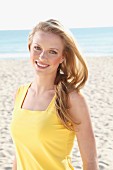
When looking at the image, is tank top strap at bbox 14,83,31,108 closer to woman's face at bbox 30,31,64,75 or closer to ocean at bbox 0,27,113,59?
woman's face at bbox 30,31,64,75

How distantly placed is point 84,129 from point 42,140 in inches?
7.8

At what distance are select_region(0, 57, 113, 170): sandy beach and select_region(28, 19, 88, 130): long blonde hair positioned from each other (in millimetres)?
2975

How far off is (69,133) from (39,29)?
0.51m

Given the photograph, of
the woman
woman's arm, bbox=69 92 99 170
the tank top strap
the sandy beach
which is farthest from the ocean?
woman's arm, bbox=69 92 99 170

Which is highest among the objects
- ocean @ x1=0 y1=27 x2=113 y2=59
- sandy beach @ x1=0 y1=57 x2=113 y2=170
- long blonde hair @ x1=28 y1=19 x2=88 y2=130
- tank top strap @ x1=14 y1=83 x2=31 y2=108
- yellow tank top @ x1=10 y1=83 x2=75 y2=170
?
long blonde hair @ x1=28 y1=19 x2=88 y2=130

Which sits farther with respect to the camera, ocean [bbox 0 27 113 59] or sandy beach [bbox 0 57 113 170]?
ocean [bbox 0 27 113 59]

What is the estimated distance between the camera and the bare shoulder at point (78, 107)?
1.88m

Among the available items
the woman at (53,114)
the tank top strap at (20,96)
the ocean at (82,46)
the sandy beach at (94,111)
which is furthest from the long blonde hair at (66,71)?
the ocean at (82,46)

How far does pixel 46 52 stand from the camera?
194cm

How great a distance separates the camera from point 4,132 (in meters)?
6.60

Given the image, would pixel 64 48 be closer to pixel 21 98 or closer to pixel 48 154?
pixel 21 98

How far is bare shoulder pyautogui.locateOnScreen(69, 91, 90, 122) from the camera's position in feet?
6.18

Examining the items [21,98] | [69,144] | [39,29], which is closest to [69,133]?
[69,144]

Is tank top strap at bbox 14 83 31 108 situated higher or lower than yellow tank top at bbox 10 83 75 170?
higher
